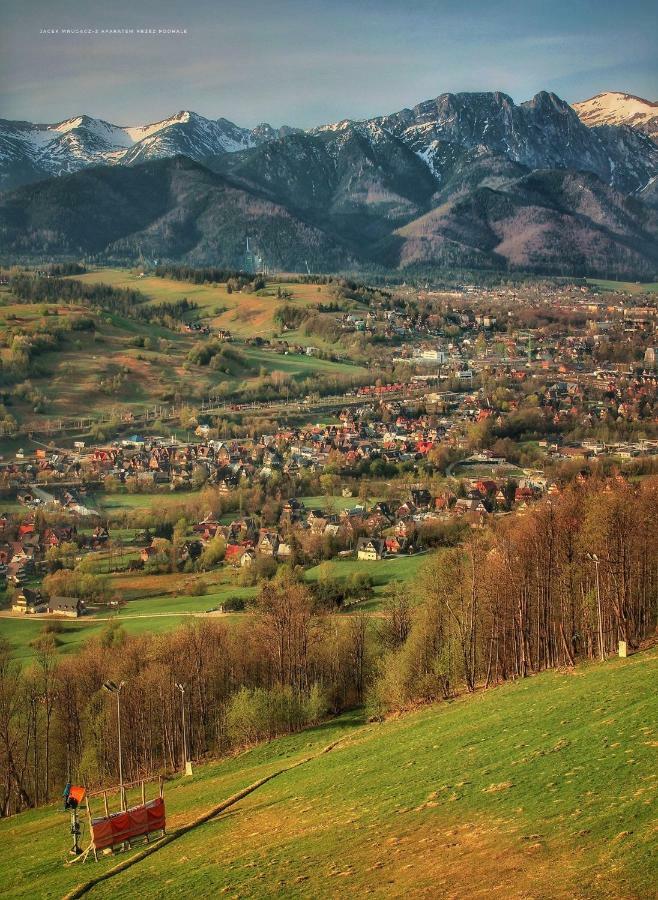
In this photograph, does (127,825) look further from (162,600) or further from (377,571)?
(377,571)

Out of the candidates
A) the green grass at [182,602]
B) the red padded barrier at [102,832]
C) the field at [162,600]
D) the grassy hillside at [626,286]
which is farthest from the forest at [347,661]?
the grassy hillside at [626,286]

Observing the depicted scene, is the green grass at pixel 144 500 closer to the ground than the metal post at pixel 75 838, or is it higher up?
closer to the ground

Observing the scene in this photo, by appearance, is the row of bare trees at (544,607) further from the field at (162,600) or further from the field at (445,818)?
the field at (162,600)

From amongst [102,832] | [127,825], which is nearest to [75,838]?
[102,832]

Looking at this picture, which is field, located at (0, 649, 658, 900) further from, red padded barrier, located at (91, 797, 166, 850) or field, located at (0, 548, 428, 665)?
field, located at (0, 548, 428, 665)

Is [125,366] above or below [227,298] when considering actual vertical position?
below

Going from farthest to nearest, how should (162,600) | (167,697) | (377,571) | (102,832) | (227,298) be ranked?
(227,298) → (377,571) → (162,600) → (167,697) → (102,832)
